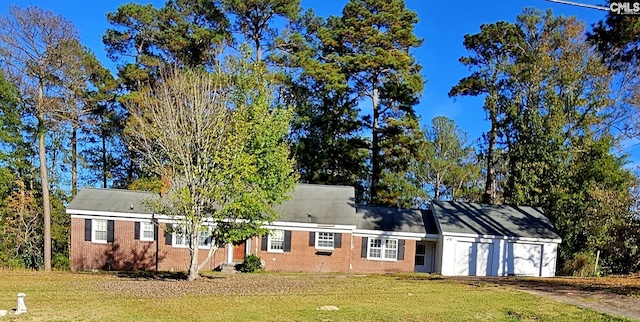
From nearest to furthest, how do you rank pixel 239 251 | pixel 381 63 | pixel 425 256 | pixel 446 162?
pixel 239 251, pixel 425 256, pixel 381 63, pixel 446 162

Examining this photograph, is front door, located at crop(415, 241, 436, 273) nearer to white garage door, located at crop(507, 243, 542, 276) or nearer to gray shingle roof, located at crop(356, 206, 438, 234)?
gray shingle roof, located at crop(356, 206, 438, 234)

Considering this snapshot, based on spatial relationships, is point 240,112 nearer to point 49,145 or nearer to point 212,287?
point 212,287

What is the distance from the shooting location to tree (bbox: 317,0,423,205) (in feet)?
96.1

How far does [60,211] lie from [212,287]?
1822cm

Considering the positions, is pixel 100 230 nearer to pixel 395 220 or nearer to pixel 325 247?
pixel 325 247

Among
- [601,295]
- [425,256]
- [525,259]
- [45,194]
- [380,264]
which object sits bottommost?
[380,264]

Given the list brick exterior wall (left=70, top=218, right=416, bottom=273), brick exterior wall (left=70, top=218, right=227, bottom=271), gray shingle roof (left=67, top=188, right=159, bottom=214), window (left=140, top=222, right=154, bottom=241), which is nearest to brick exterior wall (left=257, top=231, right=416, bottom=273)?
brick exterior wall (left=70, top=218, right=416, bottom=273)

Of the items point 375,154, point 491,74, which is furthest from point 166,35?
point 491,74

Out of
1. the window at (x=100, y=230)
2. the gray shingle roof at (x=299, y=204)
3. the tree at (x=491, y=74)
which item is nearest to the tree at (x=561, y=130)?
the tree at (x=491, y=74)

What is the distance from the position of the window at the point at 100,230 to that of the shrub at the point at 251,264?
703 cm

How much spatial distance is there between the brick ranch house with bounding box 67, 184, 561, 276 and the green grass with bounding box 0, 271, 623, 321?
20.8 ft

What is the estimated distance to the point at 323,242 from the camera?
2297 centimetres

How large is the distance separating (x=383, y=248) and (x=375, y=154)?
7970 mm

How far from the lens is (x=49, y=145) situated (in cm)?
3144
